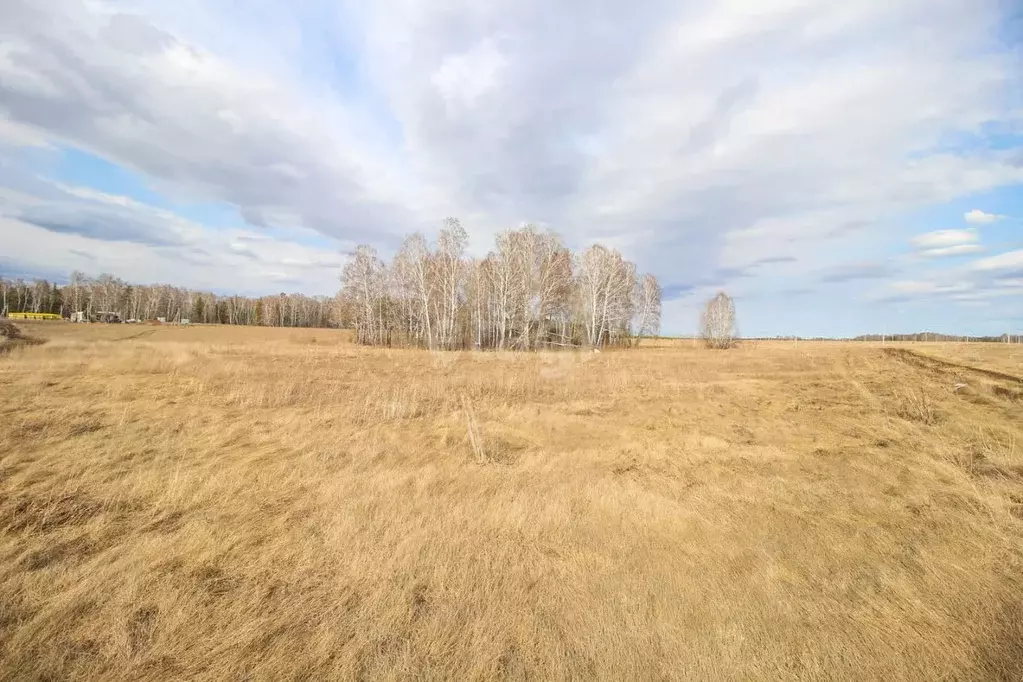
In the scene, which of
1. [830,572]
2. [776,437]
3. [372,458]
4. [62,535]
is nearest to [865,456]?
[776,437]

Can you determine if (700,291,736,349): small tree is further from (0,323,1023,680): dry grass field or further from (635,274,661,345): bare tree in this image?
(0,323,1023,680): dry grass field

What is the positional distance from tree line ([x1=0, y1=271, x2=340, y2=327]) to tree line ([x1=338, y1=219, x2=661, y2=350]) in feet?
111

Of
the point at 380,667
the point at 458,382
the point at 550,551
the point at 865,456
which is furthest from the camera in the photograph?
the point at 458,382

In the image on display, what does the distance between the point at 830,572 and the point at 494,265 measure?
34989 mm

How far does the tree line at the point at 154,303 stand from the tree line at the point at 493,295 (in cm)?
3373

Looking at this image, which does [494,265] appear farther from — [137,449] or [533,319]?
[137,449]

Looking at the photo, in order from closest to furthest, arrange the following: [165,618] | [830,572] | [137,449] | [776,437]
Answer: [165,618], [830,572], [137,449], [776,437]

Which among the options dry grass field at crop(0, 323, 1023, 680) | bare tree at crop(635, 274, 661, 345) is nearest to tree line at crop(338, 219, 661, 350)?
bare tree at crop(635, 274, 661, 345)

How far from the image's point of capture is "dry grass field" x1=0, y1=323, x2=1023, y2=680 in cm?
336

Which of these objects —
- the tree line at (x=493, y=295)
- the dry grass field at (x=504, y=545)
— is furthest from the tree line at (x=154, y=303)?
the dry grass field at (x=504, y=545)

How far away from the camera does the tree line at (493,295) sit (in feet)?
120

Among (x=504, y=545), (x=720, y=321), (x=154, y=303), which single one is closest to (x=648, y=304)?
(x=720, y=321)

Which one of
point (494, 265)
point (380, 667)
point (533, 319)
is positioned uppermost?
point (494, 265)

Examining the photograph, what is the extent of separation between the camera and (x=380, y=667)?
3.19 m
